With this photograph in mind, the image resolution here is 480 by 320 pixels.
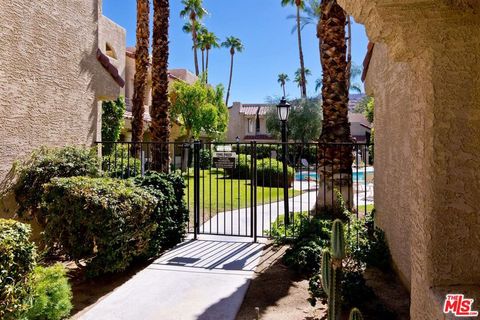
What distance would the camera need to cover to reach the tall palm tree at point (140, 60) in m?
14.8

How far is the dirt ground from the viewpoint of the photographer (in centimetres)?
442

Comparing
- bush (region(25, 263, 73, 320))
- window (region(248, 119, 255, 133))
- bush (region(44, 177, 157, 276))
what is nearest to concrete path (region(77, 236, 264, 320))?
bush (region(25, 263, 73, 320))

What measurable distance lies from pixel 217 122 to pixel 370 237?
78.2 feet

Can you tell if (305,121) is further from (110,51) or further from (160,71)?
(160,71)

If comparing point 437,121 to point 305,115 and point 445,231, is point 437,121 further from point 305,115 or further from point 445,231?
point 305,115

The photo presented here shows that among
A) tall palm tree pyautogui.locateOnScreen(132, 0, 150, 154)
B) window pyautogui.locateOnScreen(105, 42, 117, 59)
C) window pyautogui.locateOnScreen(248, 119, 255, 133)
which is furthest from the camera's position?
window pyautogui.locateOnScreen(248, 119, 255, 133)

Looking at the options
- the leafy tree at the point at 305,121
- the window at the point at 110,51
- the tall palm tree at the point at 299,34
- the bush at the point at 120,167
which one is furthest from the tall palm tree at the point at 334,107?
the tall palm tree at the point at 299,34

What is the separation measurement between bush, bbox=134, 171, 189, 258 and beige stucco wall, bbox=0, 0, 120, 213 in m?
1.99

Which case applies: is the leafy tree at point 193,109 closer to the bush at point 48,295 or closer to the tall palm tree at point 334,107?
the tall palm tree at point 334,107

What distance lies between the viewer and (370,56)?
7016mm

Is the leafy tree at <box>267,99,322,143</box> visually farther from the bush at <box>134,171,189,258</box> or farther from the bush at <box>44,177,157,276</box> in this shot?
the bush at <box>44,177,157,276</box>

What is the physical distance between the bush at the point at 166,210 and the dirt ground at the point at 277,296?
188cm

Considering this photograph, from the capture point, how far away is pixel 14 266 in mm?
3361

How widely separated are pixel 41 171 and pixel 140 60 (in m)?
10.2
